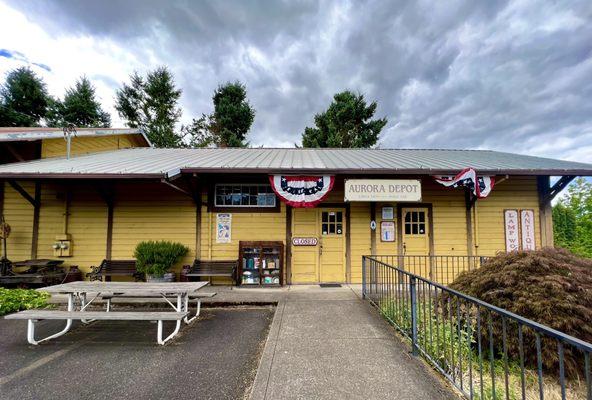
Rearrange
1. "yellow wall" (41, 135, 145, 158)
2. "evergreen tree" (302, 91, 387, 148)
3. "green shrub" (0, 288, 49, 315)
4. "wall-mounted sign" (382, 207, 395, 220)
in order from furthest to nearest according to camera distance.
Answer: "evergreen tree" (302, 91, 387, 148) < "yellow wall" (41, 135, 145, 158) < "wall-mounted sign" (382, 207, 395, 220) < "green shrub" (0, 288, 49, 315)

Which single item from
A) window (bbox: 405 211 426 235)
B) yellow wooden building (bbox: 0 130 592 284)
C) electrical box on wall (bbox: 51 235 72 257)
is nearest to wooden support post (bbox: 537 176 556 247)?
yellow wooden building (bbox: 0 130 592 284)

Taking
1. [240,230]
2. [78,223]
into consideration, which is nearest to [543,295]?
[240,230]

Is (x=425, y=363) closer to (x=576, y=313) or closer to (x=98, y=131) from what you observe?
(x=576, y=313)

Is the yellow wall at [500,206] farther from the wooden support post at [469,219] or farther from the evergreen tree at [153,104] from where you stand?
the evergreen tree at [153,104]

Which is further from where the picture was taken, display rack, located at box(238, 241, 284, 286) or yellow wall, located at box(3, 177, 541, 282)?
yellow wall, located at box(3, 177, 541, 282)

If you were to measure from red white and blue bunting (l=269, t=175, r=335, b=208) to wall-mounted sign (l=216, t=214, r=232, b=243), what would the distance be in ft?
5.66

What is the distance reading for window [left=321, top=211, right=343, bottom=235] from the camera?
7.38m

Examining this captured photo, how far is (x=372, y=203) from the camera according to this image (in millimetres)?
7430

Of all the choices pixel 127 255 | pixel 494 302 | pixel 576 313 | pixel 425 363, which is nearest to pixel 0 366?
pixel 127 255

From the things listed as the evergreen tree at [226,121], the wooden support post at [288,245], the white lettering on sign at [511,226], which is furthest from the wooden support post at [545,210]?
the evergreen tree at [226,121]

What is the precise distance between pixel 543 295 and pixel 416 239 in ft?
13.1

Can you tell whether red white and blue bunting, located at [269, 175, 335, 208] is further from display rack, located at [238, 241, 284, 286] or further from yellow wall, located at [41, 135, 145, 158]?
yellow wall, located at [41, 135, 145, 158]

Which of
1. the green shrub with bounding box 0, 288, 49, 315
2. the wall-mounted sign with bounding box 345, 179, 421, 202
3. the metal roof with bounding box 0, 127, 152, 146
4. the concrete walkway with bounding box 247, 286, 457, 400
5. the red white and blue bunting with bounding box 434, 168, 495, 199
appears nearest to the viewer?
the concrete walkway with bounding box 247, 286, 457, 400

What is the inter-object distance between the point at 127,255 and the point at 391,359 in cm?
684
